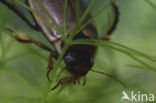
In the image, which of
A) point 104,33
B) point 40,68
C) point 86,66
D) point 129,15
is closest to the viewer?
point 86,66

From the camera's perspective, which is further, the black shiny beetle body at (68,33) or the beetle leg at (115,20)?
the beetle leg at (115,20)

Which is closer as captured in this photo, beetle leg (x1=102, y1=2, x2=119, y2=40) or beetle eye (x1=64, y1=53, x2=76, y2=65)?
beetle eye (x1=64, y1=53, x2=76, y2=65)

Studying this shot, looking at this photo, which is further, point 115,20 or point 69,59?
point 115,20

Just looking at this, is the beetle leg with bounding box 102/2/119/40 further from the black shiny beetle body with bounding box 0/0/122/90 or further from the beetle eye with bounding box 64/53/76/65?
the beetle eye with bounding box 64/53/76/65

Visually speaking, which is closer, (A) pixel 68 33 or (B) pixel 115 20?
(A) pixel 68 33

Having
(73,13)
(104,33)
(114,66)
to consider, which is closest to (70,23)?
(73,13)

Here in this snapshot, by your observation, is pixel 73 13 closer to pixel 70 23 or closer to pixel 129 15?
pixel 70 23

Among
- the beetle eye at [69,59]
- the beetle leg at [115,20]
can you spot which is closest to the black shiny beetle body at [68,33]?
the beetle eye at [69,59]

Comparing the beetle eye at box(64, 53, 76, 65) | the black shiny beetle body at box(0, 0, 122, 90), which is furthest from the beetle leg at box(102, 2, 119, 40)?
the beetle eye at box(64, 53, 76, 65)

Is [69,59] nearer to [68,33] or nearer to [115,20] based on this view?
[68,33]

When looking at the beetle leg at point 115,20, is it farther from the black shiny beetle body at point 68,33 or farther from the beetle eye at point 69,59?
the beetle eye at point 69,59

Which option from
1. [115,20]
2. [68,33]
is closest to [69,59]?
[68,33]
